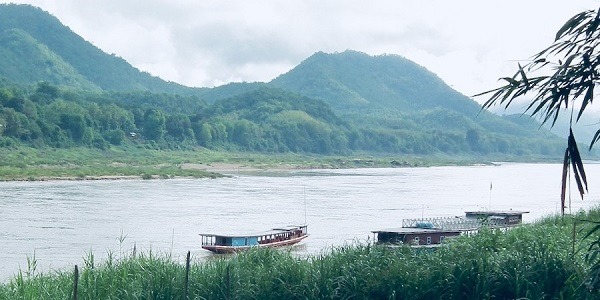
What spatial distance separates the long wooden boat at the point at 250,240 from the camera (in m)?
22.9

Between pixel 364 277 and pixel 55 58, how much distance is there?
145869 millimetres

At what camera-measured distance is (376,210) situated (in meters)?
34.6

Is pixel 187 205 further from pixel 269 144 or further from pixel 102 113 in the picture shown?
pixel 269 144

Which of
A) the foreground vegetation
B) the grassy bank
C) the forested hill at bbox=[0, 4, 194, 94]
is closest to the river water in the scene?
the grassy bank

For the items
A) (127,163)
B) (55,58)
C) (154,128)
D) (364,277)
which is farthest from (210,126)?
(364,277)

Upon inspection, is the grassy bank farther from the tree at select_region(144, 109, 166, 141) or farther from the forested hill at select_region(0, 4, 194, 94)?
the forested hill at select_region(0, 4, 194, 94)

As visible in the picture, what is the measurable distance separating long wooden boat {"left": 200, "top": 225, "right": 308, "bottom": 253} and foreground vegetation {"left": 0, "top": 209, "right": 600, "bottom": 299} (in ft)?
37.7

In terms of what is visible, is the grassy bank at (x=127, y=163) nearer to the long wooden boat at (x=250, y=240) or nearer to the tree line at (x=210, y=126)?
the tree line at (x=210, y=126)

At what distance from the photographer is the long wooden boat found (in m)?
22.9

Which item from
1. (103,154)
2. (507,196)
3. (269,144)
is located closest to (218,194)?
(507,196)

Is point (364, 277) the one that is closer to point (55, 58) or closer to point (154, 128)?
point (154, 128)

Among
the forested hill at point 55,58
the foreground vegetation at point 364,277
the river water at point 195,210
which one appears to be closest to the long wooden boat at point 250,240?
the river water at point 195,210

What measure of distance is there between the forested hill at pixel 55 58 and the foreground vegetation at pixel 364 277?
126828 millimetres

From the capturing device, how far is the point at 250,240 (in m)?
23.9
